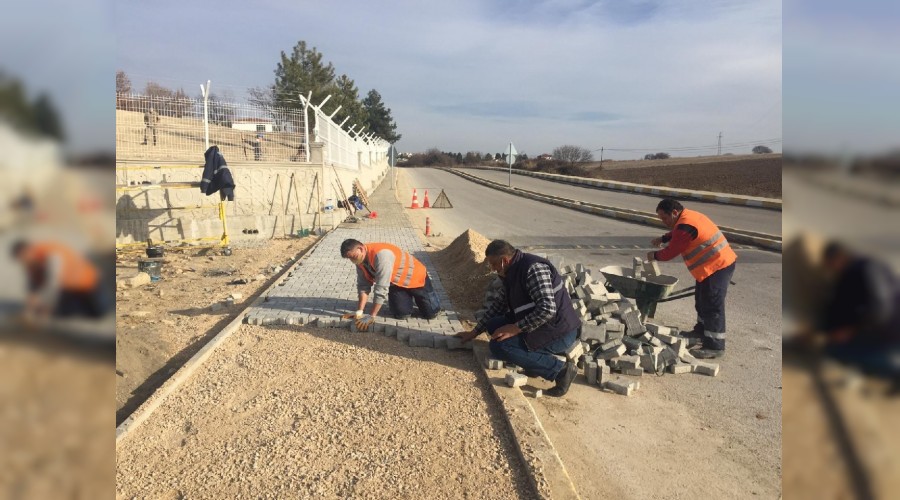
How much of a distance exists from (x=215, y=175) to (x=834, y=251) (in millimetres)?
12064

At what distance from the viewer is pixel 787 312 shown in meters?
0.71

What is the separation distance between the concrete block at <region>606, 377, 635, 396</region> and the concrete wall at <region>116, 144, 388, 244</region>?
9.85m

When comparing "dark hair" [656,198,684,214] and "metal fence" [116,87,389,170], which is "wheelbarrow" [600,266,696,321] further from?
"metal fence" [116,87,389,170]

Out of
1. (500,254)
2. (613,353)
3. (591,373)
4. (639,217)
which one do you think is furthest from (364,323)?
(639,217)

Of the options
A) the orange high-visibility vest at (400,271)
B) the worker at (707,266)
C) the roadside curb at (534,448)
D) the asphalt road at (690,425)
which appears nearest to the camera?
the roadside curb at (534,448)

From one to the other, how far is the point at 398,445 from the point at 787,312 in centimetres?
334

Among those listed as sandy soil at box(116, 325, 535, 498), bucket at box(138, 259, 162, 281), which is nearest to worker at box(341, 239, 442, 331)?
sandy soil at box(116, 325, 535, 498)

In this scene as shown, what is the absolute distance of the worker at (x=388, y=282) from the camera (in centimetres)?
582

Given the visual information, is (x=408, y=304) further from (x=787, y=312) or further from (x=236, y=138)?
(x=236, y=138)

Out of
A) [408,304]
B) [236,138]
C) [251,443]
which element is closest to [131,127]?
[236,138]

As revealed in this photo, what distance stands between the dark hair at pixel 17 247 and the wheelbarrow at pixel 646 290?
20.9 feet

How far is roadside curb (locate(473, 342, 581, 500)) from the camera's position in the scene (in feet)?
10.5

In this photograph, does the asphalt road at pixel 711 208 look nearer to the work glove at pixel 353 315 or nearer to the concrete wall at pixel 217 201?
the work glove at pixel 353 315

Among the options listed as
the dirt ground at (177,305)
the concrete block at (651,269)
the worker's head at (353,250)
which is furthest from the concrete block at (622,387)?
the dirt ground at (177,305)
